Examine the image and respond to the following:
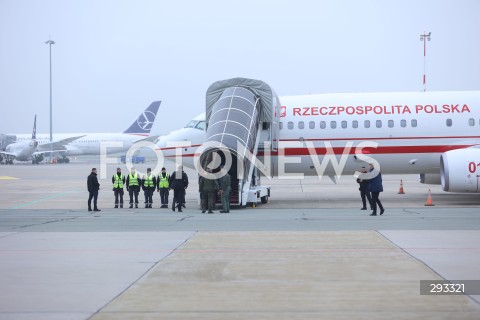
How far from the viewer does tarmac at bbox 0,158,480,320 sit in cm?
917

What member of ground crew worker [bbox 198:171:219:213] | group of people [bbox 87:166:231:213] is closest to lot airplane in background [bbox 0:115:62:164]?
group of people [bbox 87:166:231:213]

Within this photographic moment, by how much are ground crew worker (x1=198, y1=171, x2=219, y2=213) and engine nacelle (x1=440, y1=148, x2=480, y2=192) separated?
8.92 m

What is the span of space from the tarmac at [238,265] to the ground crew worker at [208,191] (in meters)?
1.79

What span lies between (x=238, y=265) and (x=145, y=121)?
9306 cm

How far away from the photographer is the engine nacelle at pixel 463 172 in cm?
2727

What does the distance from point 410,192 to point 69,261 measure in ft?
85.9

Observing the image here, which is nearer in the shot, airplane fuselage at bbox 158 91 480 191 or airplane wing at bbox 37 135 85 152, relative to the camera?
airplane fuselage at bbox 158 91 480 191

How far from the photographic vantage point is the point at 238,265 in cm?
1257

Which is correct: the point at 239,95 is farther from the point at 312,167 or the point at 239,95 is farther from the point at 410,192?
the point at 410,192

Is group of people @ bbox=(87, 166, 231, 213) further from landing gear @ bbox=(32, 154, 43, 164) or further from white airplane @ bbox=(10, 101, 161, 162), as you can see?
white airplane @ bbox=(10, 101, 161, 162)

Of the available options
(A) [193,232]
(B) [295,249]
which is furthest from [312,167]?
(B) [295,249]

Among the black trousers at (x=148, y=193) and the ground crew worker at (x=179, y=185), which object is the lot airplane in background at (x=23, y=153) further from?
the ground crew worker at (x=179, y=185)

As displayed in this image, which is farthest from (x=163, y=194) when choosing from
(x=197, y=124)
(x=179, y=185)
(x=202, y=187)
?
(x=197, y=124)

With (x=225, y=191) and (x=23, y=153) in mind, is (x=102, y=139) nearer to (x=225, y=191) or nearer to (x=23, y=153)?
(x=23, y=153)
